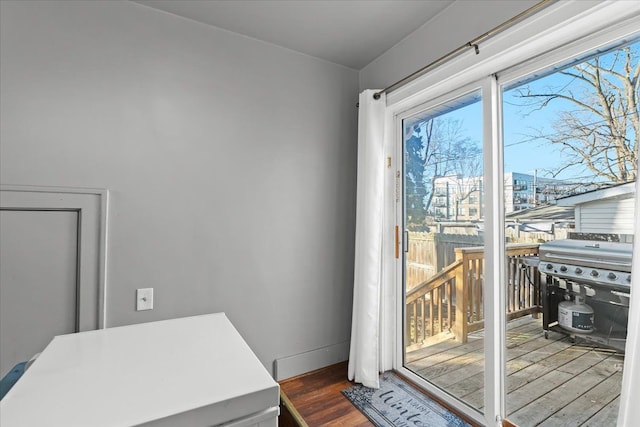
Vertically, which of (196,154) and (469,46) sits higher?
(469,46)

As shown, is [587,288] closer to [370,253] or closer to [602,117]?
[602,117]

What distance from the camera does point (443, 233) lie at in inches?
73.2

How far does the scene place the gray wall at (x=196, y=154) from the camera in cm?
150

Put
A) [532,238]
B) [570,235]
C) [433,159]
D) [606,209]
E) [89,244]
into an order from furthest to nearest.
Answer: [433,159], [89,244], [532,238], [570,235], [606,209]

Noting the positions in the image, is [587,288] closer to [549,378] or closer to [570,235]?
[570,235]

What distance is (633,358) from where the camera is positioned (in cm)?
98

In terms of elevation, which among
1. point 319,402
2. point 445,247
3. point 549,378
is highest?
point 445,247

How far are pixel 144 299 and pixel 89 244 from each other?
39 centimetres

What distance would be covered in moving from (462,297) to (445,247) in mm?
291

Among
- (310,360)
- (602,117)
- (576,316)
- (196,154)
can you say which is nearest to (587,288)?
(576,316)

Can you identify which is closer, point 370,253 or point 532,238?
point 532,238

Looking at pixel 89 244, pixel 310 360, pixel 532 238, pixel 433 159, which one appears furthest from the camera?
pixel 310 360

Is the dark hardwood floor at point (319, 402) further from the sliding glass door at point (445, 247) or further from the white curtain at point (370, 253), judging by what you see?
the sliding glass door at point (445, 247)

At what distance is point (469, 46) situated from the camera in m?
1.49
